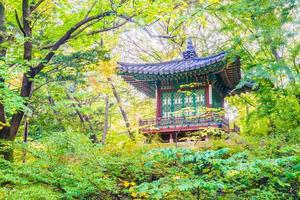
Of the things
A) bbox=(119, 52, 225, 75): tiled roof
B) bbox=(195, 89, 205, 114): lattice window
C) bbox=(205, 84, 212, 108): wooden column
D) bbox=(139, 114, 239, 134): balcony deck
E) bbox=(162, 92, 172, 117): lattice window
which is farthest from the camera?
bbox=(162, 92, 172, 117): lattice window

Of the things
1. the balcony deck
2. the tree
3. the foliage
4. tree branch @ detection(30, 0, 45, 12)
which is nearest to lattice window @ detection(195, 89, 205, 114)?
the balcony deck

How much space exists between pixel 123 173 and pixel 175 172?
1.33 m

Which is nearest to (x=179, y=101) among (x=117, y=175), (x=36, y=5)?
(x=36, y=5)

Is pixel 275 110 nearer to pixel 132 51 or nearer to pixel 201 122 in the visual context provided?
pixel 201 122

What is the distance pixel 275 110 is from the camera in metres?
7.74

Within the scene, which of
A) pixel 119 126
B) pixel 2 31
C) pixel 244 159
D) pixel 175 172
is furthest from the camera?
pixel 119 126

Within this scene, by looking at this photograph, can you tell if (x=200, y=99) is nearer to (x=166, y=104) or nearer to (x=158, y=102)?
(x=166, y=104)

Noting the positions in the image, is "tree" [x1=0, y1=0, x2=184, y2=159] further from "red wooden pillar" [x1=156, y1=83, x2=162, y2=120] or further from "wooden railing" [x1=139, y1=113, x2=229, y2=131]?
"red wooden pillar" [x1=156, y1=83, x2=162, y2=120]

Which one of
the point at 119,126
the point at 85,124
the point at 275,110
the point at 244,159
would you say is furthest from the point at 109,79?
the point at 244,159

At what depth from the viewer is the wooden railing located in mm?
11719

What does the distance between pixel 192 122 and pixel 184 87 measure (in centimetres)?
150

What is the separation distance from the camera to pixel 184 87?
12688 mm

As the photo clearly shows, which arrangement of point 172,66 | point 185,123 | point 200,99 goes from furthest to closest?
point 172,66, point 200,99, point 185,123

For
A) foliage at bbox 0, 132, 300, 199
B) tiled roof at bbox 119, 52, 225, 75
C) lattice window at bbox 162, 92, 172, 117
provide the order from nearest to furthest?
foliage at bbox 0, 132, 300, 199 < tiled roof at bbox 119, 52, 225, 75 < lattice window at bbox 162, 92, 172, 117
